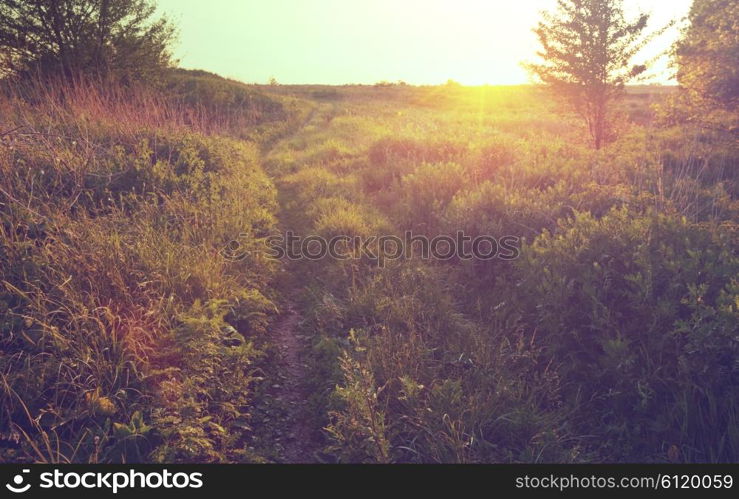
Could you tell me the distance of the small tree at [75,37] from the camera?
40.5 ft

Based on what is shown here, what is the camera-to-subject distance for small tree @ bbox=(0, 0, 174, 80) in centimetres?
1235

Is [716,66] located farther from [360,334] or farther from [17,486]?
[17,486]

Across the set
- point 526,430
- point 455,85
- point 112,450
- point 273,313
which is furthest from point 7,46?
point 455,85

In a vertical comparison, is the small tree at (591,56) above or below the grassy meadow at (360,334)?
above

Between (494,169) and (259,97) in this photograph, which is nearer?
(494,169)

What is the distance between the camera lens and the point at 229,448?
264cm

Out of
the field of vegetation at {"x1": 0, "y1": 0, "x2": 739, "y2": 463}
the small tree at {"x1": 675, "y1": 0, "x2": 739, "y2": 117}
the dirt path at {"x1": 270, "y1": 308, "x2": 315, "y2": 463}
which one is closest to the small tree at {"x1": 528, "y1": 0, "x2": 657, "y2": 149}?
the small tree at {"x1": 675, "y1": 0, "x2": 739, "y2": 117}

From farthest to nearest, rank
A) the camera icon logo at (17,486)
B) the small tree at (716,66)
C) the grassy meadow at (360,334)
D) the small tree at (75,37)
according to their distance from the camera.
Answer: the small tree at (75,37)
the small tree at (716,66)
the grassy meadow at (360,334)
the camera icon logo at (17,486)

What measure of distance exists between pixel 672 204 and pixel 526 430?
13.4ft

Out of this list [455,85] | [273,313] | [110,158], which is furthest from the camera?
[455,85]

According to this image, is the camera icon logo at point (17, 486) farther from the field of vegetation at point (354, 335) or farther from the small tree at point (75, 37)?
the small tree at point (75, 37)

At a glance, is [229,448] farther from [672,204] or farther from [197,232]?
[672,204]

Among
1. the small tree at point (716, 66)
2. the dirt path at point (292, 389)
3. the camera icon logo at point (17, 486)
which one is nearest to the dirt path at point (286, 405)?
the dirt path at point (292, 389)

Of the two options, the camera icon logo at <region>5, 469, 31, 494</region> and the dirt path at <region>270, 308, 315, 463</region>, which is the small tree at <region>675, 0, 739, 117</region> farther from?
the camera icon logo at <region>5, 469, 31, 494</region>
